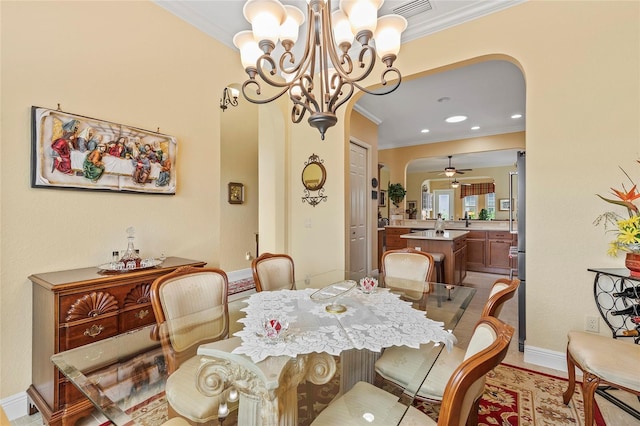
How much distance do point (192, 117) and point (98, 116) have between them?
772 mm

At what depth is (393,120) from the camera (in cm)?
525

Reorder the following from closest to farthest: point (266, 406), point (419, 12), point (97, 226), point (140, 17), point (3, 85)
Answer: point (266, 406), point (3, 85), point (97, 226), point (140, 17), point (419, 12)

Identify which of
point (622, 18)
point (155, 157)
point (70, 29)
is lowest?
point (155, 157)

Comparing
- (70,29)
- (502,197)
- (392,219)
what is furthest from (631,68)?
(502,197)

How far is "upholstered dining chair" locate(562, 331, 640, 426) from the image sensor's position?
1399 mm

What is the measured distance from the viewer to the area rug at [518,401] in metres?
1.09

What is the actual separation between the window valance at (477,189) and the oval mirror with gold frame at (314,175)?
28.9 feet

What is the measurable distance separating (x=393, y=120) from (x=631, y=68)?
3.37 metres

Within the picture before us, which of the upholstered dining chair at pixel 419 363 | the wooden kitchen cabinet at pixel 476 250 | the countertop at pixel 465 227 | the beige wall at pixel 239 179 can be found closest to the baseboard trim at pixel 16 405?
the upholstered dining chair at pixel 419 363

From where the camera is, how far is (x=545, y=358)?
92.0 inches

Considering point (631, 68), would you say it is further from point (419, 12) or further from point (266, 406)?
point (266, 406)

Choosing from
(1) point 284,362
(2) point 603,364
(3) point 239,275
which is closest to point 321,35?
(1) point 284,362

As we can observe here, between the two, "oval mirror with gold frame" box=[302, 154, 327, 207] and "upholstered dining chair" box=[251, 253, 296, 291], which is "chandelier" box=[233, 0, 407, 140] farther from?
"oval mirror with gold frame" box=[302, 154, 327, 207]

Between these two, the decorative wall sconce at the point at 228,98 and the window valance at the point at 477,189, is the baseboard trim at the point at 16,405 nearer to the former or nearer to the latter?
the decorative wall sconce at the point at 228,98
